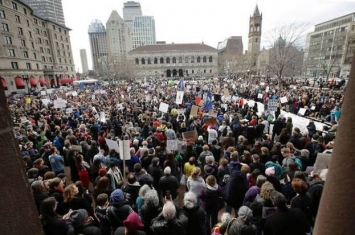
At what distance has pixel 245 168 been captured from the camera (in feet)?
15.7

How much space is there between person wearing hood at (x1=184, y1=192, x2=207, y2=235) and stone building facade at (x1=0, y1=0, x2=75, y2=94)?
3533cm

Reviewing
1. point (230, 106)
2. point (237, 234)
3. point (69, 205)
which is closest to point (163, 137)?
point (69, 205)

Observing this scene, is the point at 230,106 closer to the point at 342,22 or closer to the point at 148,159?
the point at 148,159

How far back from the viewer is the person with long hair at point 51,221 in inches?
122

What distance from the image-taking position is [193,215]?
355 centimetres

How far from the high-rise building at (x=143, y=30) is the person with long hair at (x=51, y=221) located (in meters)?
196

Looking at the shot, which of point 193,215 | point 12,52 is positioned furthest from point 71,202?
point 12,52

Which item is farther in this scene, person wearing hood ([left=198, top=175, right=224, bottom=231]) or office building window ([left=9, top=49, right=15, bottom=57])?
office building window ([left=9, top=49, right=15, bottom=57])

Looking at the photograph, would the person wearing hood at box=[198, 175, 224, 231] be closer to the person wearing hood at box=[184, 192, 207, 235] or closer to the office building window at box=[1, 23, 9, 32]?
the person wearing hood at box=[184, 192, 207, 235]

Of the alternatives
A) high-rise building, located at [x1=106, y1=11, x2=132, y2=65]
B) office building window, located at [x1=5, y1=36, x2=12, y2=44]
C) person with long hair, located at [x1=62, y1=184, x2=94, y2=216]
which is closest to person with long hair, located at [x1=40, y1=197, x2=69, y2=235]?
person with long hair, located at [x1=62, y1=184, x2=94, y2=216]

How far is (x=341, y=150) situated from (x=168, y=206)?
236 centimetres

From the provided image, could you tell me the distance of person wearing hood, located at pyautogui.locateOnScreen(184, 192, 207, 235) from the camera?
3.46 m

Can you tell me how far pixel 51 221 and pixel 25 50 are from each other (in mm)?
57688

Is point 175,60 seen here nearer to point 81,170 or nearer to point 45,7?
point 81,170
